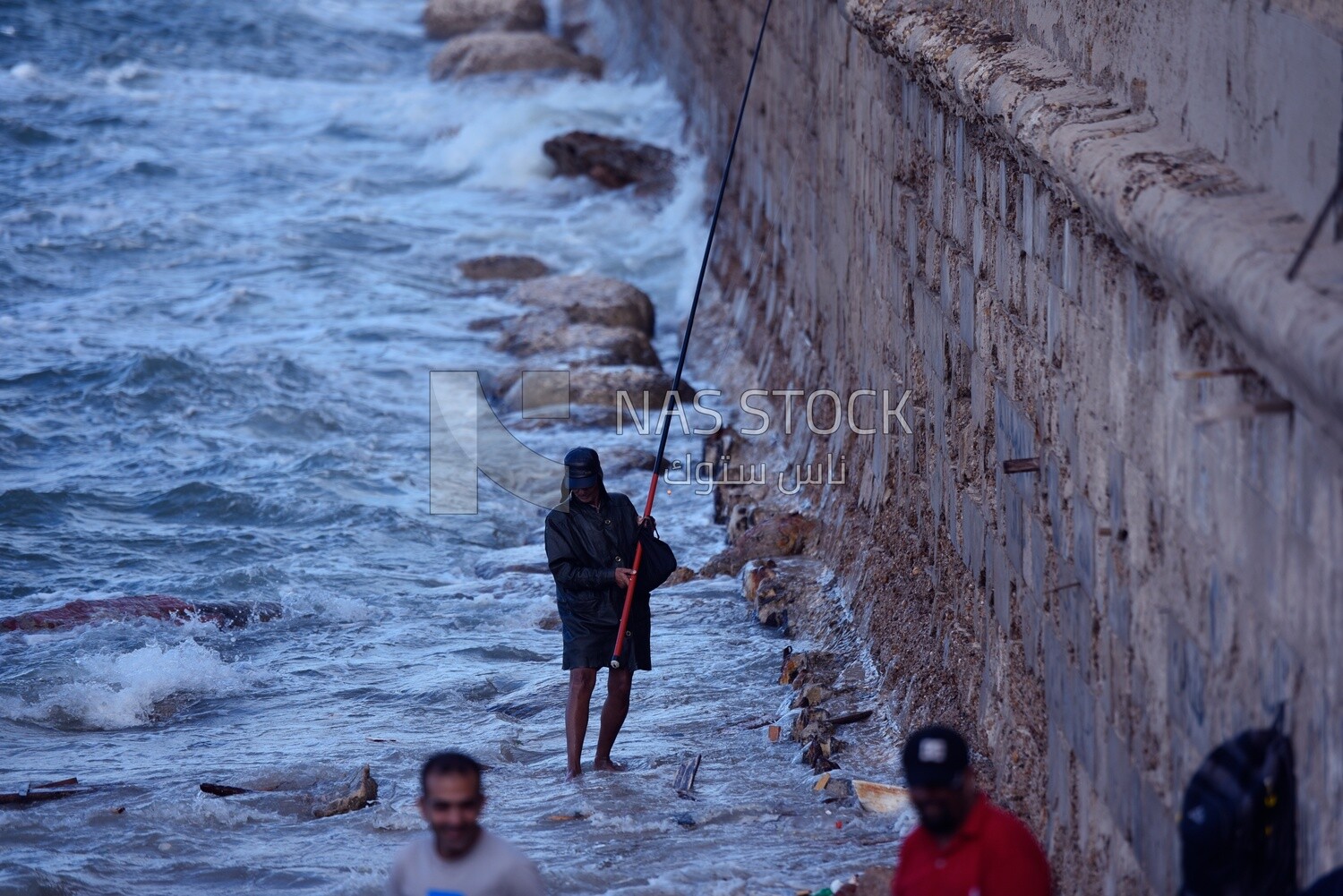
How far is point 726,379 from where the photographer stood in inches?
508

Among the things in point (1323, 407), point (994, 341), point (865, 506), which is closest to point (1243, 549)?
point (1323, 407)

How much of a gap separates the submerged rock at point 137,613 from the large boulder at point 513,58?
19968 millimetres

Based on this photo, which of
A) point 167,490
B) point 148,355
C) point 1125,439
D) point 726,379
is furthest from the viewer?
point 148,355

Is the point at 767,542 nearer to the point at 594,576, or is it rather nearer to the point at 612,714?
the point at 612,714

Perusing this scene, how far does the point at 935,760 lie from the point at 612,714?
3.44m

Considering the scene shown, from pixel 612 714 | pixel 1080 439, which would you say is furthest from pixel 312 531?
pixel 1080 439

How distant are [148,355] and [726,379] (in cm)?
573

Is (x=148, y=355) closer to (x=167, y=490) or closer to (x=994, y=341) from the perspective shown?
(x=167, y=490)

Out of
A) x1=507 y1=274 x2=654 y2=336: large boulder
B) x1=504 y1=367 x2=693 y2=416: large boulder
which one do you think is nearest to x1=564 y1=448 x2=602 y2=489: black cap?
x1=504 y1=367 x2=693 y2=416: large boulder

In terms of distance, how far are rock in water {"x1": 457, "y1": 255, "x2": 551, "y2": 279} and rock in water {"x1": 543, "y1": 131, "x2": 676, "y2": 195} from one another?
8.41 ft

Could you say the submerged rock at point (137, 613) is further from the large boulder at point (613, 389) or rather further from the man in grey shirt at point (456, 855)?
the man in grey shirt at point (456, 855)

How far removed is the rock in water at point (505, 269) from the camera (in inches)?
690

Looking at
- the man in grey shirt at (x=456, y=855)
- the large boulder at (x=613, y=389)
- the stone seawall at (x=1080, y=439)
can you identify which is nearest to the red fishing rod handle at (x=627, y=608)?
the stone seawall at (x=1080, y=439)

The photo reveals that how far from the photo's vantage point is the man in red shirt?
3381mm
